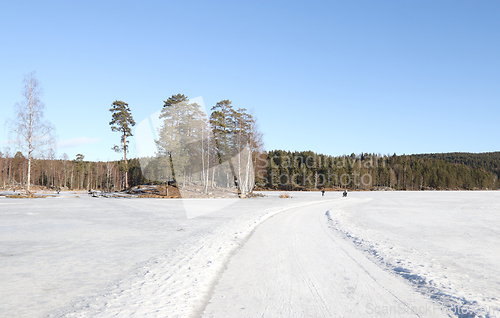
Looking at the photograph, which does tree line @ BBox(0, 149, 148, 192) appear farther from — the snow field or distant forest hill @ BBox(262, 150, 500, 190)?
the snow field

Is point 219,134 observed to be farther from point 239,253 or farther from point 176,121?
point 239,253

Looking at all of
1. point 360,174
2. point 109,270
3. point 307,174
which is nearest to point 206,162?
point 109,270

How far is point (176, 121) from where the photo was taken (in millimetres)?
50906

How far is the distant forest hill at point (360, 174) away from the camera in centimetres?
9875

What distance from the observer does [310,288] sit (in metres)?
5.26

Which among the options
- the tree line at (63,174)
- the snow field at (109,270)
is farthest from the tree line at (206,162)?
the snow field at (109,270)

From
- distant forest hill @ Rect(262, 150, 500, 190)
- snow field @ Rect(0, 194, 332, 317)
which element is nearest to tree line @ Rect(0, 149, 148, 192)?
distant forest hill @ Rect(262, 150, 500, 190)

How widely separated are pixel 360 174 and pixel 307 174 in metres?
29.0

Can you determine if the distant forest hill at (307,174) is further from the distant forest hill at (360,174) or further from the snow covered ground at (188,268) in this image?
the snow covered ground at (188,268)

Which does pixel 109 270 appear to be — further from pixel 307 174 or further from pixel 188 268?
pixel 307 174

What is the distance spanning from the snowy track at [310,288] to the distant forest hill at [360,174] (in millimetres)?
82452

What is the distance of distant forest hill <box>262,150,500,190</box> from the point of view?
324ft

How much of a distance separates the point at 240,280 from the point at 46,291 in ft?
11.1

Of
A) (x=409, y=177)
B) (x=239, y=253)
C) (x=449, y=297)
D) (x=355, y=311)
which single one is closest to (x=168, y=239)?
(x=239, y=253)
